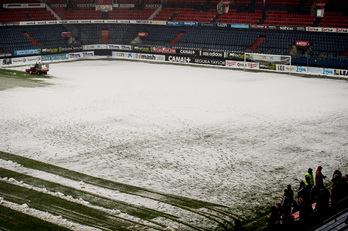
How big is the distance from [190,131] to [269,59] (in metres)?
27.0

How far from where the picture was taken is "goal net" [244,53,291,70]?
157ft

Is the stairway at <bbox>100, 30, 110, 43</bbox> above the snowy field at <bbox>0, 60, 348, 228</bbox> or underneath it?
above

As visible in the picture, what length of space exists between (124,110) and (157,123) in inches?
166

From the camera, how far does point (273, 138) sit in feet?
78.0

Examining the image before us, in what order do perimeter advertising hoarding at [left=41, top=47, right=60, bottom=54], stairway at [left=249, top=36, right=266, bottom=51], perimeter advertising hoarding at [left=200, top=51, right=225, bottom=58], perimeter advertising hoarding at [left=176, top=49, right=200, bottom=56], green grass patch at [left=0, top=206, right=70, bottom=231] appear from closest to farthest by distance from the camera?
1. green grass patch at [left=0, top=206, right=70, bottom=231]
2. perimeter advertising hoarding at [left=200, top=51, right=225, bottom=58]
3. stairway at [left=249, top=36, right=266, bottom=51]
4. perimeter advertising hoarding at [left=176, top=49, right=200, bottom=56]
5. perimeter advertising hoarding at [left=41, top=47, right=60, bottom=54]

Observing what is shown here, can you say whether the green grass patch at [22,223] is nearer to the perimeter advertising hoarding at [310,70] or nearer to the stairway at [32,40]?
the perimeter advertising hoarding at [310,70]

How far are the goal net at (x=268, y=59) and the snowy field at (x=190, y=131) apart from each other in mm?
6504

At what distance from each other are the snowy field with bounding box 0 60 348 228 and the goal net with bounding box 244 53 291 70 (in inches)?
256

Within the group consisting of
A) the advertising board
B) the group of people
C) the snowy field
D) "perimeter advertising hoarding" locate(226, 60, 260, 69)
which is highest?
the advertising board

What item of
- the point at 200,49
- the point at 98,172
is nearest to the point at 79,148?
the point at 98,172

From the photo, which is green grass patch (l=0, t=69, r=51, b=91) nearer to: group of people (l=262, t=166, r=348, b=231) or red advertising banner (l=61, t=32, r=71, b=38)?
red advertising banner (l=61, t=32, r=71, b=38)

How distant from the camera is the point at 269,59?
4875 cm

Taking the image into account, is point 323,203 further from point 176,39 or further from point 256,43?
point 176,39

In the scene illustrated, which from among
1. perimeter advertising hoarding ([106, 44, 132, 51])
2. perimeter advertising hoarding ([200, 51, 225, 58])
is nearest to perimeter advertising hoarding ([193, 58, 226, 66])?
perimeter advertising hoarding ([200, 51, 225, 58])
